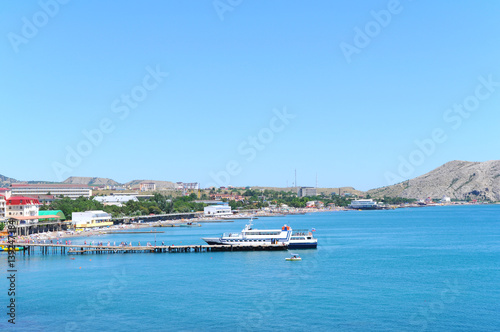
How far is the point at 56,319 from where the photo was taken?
37062 millimetres

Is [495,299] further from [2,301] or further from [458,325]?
[2,301]

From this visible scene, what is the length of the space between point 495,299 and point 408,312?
8933 millimetres

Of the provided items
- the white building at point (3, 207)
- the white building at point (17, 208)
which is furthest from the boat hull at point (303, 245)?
the white building at point (3, 207)

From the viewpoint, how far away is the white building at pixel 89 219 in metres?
122

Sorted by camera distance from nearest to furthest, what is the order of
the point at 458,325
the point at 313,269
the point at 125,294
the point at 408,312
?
the point at 458,325 < the point at 408,312 < the point at 125,294 < the point at 313,269

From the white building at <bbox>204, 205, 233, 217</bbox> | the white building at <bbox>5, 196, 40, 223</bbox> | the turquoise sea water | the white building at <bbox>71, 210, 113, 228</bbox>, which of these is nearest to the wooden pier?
the turquoise sea water

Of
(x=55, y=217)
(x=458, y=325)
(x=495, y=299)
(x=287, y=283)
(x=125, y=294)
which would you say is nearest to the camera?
(x=458, y=325)

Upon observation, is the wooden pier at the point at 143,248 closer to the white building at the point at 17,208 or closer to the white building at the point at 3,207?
the white building at the point at 3,207

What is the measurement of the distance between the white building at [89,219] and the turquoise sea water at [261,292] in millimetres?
50216

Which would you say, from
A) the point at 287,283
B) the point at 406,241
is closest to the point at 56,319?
the point at 287,283

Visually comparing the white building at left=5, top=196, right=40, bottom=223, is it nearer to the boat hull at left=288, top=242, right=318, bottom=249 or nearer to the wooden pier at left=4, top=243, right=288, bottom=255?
the wooden pier at left=4, top=243, right=288, bottom=255

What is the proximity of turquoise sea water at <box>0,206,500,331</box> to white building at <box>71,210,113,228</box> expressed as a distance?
165 ft

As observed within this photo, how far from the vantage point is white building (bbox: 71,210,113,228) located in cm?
12219

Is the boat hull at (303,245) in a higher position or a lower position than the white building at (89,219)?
lower
